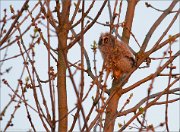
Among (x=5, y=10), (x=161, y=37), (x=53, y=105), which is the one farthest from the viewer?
(x=5, y=10)

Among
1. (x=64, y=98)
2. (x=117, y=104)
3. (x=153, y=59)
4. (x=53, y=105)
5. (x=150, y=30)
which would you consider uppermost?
(x=150, y=30)

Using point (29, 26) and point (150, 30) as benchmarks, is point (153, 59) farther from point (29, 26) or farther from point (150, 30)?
point (29, 26)

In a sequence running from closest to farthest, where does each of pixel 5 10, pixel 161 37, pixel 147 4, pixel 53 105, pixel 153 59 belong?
pixel 53 105 → pixel 161 37 → pixel 5 10 → pixel 153 59 → pixel 147 4

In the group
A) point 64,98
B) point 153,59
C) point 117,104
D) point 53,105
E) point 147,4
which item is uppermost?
point 147,4

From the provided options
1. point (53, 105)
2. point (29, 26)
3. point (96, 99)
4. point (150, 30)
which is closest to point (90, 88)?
point (96, 99)

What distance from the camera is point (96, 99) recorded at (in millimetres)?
2293

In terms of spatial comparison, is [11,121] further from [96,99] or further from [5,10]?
[96,99]

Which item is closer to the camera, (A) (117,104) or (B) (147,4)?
(A) (117,104)

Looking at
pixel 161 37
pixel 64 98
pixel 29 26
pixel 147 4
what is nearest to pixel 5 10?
pixel 29 26

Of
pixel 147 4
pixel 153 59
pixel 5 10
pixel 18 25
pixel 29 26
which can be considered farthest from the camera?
pixel 147 4

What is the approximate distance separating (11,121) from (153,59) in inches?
59.7

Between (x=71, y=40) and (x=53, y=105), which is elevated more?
(x=71, y=40)

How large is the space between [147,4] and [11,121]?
2.21 m

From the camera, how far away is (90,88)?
2.37m
